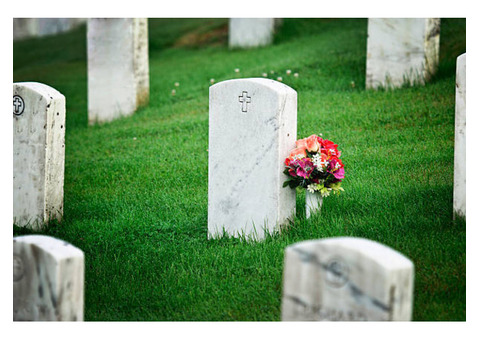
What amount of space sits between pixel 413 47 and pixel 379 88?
660mm

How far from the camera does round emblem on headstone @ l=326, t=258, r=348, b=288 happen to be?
265cm

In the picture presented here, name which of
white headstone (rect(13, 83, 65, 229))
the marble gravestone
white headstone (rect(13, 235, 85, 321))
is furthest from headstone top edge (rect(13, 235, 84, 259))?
white headstone (rect(13, 83, 65, 229))

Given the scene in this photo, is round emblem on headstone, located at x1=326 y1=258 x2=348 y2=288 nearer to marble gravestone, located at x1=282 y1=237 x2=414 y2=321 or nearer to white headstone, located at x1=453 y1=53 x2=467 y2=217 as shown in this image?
marble gravestone, located at x1=282 y1=237 x2=414 y2=321

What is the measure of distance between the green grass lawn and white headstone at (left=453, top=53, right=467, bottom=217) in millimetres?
179

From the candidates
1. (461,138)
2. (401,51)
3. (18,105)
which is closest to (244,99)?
(461,138)

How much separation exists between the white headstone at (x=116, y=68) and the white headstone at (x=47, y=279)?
633 cm

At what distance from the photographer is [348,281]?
2654 mm

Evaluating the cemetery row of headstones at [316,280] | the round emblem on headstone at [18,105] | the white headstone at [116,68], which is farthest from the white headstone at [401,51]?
the cemetery row of headstones at [316,280]

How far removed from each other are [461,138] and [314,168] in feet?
3.44

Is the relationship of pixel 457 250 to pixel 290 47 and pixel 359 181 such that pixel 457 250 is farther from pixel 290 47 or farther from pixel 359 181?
pixel 290 47

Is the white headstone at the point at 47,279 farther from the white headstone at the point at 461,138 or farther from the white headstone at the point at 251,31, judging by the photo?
the white headstone at the point at 251,31

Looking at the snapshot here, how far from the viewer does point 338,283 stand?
268 centimetres

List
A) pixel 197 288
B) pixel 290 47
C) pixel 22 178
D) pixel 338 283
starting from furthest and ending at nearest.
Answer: pixel 290 47
pixel 22 178
pixel 197 288
pixel 338 283

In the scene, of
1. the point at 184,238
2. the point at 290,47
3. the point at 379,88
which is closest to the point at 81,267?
the point at 184,238
